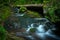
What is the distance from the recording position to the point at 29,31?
11070 mm

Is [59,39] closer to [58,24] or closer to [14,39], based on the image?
[58,24]

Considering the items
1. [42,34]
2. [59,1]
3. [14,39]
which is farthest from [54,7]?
[14,39]

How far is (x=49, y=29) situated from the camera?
38.7 ft

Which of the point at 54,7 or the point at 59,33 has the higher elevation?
the point at 54,7

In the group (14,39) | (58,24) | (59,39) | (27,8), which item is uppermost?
(27,8)

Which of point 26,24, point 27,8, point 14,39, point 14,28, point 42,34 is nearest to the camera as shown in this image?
point 14,39

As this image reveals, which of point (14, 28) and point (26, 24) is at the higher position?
point (26, 24)

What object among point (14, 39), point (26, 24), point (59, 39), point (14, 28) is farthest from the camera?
point (26, 24)

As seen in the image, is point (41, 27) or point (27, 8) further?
point (27, 8)

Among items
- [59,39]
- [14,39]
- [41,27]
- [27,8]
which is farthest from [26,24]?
[27,8]

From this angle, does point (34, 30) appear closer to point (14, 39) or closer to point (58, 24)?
point (58, 24)

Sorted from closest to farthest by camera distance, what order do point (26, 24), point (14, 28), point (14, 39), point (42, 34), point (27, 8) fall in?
point (14, 39) → point (42, 34) → point (14, 28) → point (26, 24) → point (27, 8)

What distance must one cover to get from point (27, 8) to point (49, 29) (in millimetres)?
8015

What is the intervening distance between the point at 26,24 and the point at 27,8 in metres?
6.64
